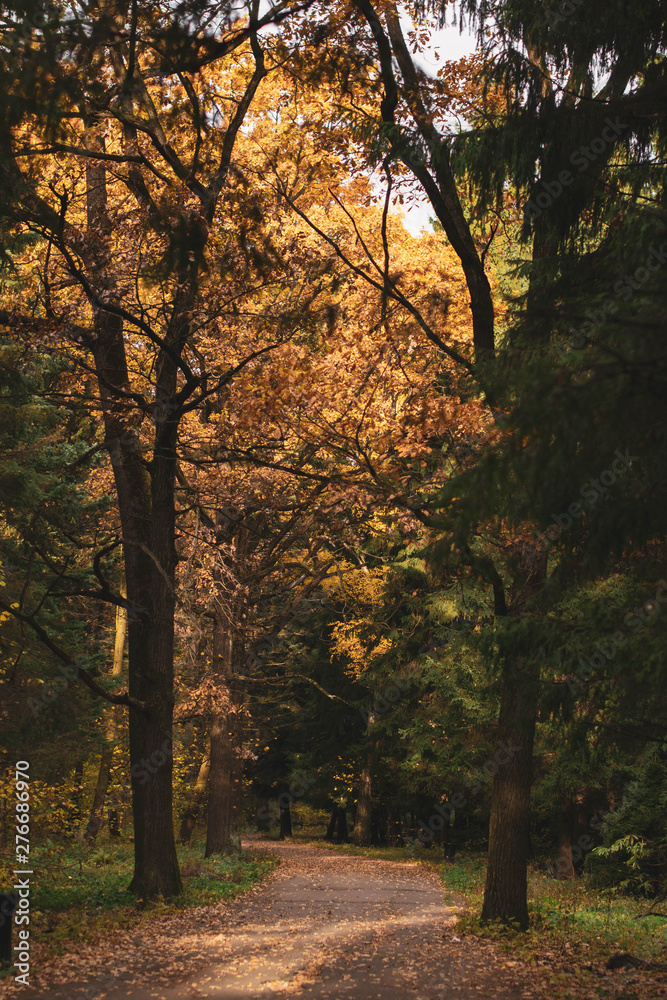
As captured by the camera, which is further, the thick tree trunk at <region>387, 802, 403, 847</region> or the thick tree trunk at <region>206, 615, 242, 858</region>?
the thick tree trunk at <region>387, 802, 403, 847</region>

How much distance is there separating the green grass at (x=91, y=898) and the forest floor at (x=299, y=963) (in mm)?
226

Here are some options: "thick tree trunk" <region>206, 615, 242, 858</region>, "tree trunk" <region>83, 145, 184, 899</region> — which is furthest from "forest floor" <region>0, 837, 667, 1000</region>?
"thick tree trunk" <region>206, 615, 242, 858</region>

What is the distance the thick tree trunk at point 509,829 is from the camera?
345 inches

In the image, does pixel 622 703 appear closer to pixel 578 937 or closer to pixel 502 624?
pixel 502 624

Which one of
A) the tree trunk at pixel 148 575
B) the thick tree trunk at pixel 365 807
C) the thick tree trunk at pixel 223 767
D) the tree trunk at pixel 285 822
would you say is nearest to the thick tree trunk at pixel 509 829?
the tree trunk at pixel 148 575

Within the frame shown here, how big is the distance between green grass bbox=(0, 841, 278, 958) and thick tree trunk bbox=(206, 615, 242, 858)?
3.36 meters

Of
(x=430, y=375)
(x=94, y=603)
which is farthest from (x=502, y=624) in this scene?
(x=94, y=603)

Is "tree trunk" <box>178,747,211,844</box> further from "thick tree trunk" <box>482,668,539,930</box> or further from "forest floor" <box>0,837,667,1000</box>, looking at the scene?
"thick tree trunk" <box>482,668,539,930</box>

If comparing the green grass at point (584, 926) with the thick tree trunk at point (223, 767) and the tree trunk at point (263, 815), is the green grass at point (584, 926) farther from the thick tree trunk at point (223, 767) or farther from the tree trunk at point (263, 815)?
the tree trunk at point (263, 815)

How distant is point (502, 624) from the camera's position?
682 centimetres

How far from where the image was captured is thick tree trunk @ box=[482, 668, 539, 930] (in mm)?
8773

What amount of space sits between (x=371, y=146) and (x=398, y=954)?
793cm

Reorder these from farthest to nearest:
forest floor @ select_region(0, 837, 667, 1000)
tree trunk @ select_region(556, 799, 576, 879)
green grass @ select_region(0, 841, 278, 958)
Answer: tree trunk @ select_region(556, 799, 576, 879), green grass @ select_region(0, 841, 278, 958), forest floor @ select_region(0, 837, 667, 1000)

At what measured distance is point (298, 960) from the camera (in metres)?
7.35
